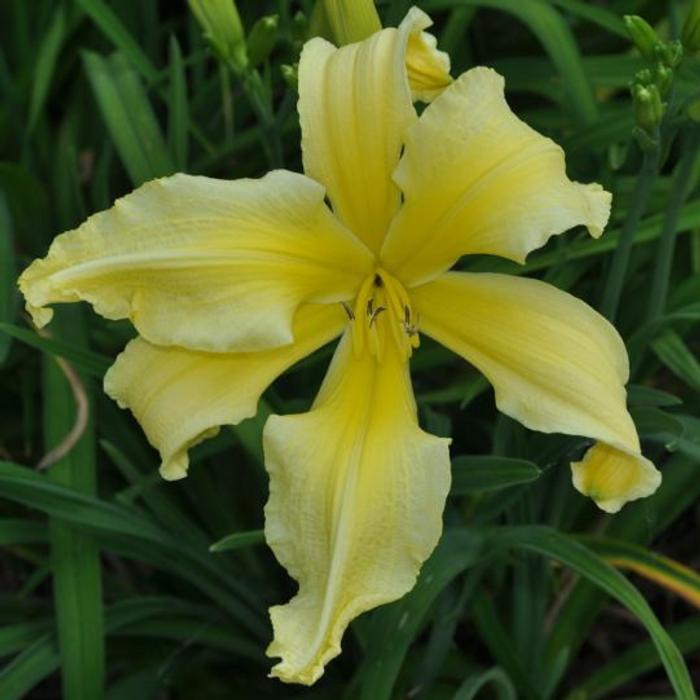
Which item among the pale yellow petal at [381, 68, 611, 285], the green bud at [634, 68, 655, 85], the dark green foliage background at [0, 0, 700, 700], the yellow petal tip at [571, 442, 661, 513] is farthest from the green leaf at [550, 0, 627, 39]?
the yellow petal tip at [571, 442, 661, 513]

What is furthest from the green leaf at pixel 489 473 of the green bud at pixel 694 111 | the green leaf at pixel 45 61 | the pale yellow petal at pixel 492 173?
the green leaf at pixel 45 61

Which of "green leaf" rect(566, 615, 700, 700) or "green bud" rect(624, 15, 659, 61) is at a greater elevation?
"green bud" rect(624, 15, 659, 61)

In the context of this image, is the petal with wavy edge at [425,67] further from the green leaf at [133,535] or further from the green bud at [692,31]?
the green leaf at [133,535]

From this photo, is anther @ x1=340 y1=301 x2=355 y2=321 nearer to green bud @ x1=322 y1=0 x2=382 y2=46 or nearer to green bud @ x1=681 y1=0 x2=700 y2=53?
green bud @ x1=322 y1=0 x2=382 y2=46

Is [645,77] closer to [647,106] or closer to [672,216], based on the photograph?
[647,106]

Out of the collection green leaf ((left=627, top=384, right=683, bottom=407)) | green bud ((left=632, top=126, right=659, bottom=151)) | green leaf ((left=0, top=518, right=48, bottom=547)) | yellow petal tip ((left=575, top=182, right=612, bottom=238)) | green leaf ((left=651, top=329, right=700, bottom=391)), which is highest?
yellow petal tip ((left=575, top=182, right=612, bottom=238))

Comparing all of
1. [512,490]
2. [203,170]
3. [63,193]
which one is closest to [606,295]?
[512,490]
